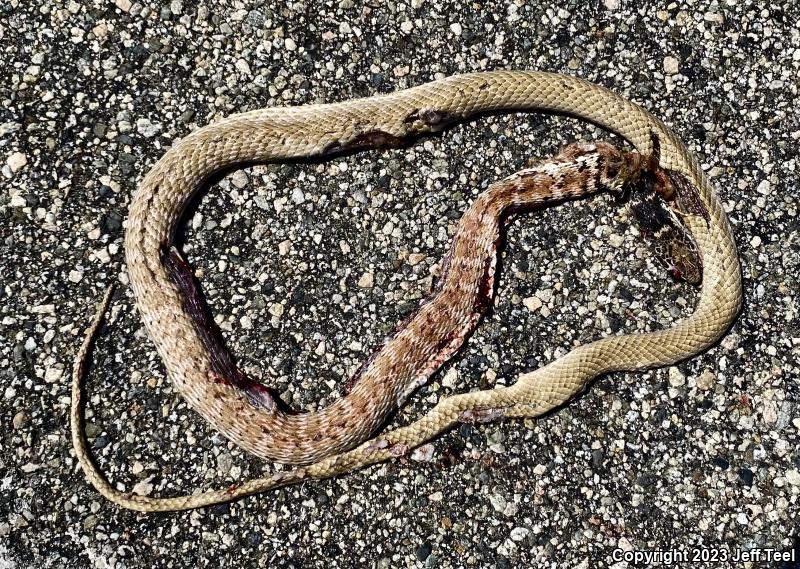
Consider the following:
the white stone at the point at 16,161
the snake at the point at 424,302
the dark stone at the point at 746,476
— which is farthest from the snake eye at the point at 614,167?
the white stone at the point at 16,161

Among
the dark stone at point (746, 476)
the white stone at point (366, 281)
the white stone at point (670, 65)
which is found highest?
the white stone at point (670, 65)

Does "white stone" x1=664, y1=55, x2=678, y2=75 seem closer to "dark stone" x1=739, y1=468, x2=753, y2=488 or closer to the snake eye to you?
the snake eye

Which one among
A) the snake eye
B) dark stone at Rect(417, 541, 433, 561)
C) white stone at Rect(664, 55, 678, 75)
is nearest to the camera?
dark stone at Rect(417, 541, 433, 561)

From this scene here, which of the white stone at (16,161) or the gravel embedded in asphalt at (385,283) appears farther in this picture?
the white stone at (16,161)

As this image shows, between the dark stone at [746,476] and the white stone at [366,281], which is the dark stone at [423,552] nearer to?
the white stone at [366,281]

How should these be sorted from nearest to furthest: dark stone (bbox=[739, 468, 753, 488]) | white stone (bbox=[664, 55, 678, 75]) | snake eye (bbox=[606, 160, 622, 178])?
dark stone (bbox=[739, 468, 753, 488]) < snake eye (bbox=[606, 160, 622, 178]) < white stone (bbox=[664, 55, 678, 75])

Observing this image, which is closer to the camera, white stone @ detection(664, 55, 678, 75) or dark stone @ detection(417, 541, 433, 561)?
dark stone @ detection(417, 541, 433, 561)

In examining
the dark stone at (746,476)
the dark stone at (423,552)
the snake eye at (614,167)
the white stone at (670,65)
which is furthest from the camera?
the white stone at (670,65)

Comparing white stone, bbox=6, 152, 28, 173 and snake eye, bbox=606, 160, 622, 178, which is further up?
white stone, bbox=6, 152, 28, 173

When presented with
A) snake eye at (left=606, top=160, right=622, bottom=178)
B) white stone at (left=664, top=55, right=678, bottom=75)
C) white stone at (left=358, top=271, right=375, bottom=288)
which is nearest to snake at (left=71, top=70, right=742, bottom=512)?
snake eye at (left=606, top=160, right=622, bottom=178)
